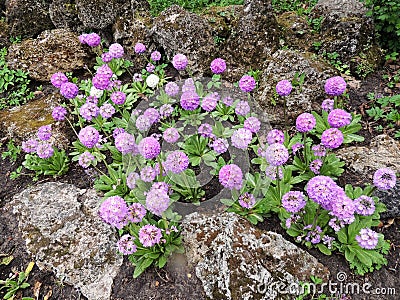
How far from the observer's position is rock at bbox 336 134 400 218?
378cm

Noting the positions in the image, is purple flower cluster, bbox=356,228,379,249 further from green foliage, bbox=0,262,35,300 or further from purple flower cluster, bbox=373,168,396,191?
green foliage, bbox=0,262,35,300

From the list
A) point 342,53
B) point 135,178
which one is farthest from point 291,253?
point 342,53

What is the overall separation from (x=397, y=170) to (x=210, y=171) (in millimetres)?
2079

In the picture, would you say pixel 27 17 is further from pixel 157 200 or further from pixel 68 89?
pixel 157 200

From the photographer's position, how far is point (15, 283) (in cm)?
381

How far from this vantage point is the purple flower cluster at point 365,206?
10.8 ft

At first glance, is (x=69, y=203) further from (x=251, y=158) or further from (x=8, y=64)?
(x=8, y=64)

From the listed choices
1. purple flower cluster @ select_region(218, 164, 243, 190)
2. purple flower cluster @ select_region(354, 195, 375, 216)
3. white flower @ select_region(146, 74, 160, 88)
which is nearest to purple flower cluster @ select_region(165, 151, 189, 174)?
purple flower cluster @ select_region(218, 164, 243, 190)

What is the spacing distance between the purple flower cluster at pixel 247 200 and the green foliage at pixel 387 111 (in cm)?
227

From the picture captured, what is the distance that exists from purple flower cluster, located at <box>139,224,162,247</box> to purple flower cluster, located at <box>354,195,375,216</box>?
1.80m

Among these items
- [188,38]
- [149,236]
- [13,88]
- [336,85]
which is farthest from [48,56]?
[336,85]

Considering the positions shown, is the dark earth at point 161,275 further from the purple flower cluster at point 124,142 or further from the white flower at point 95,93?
the white flower at point 95,93

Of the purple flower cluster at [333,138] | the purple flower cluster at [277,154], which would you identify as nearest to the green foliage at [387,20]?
the purple flower cluster at [333,138]

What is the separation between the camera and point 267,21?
18.8 ft
